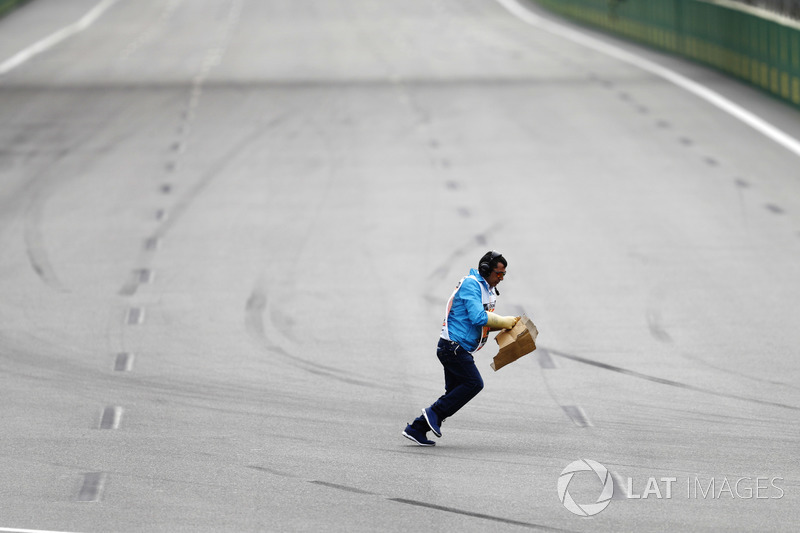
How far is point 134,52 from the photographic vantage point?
3978 centimetres

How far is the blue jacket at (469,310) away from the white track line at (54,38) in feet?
90.5

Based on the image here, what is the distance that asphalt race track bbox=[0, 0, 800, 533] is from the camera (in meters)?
10.1

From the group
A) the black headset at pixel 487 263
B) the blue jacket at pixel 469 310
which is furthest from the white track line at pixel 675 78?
the black headset at pixel 487 263

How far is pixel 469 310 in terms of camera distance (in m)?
10.6

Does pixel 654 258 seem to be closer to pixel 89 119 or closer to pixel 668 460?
pixel 668 460

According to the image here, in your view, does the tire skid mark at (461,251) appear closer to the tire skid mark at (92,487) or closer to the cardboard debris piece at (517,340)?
the cardboard debris piece at (517,340)

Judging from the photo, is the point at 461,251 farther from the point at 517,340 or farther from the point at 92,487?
the point at 92,487

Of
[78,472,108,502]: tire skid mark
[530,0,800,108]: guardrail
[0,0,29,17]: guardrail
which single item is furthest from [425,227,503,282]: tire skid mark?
[0,0,29,17]: guardrail

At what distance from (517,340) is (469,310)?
508mm

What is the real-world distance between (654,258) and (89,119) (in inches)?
598

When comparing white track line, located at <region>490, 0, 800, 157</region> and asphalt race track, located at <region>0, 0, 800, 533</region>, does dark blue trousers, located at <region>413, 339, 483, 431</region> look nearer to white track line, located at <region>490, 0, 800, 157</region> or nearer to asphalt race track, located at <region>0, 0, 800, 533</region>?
asphalt race track, located at <region>0, 0, 800, 533</region>

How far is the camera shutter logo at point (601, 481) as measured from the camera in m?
9.45

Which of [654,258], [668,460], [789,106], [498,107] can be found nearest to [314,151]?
[498,107]

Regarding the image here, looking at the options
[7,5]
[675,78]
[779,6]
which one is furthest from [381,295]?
[7,5]
